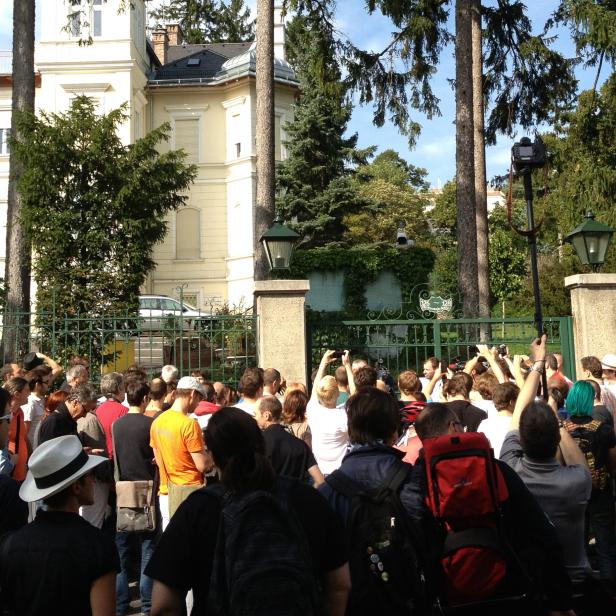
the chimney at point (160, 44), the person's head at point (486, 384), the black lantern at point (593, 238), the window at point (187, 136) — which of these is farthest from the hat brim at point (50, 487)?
the chimney at point (160, 44)

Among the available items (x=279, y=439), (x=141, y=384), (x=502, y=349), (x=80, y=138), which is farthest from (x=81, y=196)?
(x=279, y=439)

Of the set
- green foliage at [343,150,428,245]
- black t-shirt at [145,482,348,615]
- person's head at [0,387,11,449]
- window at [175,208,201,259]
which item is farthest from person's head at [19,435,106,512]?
window at [175,208,201,259]

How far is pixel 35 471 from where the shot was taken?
3771 millimetres

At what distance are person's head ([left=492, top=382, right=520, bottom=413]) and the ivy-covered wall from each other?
21658 mm

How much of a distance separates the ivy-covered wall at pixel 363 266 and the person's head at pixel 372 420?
23.7 meters

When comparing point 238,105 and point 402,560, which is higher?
point 238,105

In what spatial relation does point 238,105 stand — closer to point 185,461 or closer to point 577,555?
point 185,461

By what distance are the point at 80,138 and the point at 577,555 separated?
17009 mm

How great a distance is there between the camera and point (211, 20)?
50.7 m

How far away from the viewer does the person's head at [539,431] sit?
15.0ft

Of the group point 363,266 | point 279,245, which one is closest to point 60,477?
point 279,245

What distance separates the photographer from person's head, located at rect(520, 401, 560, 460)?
15.0ft

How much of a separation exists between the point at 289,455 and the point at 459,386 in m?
2.37

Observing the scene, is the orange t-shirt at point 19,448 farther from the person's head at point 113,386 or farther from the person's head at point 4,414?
the person's head at point 113,386
